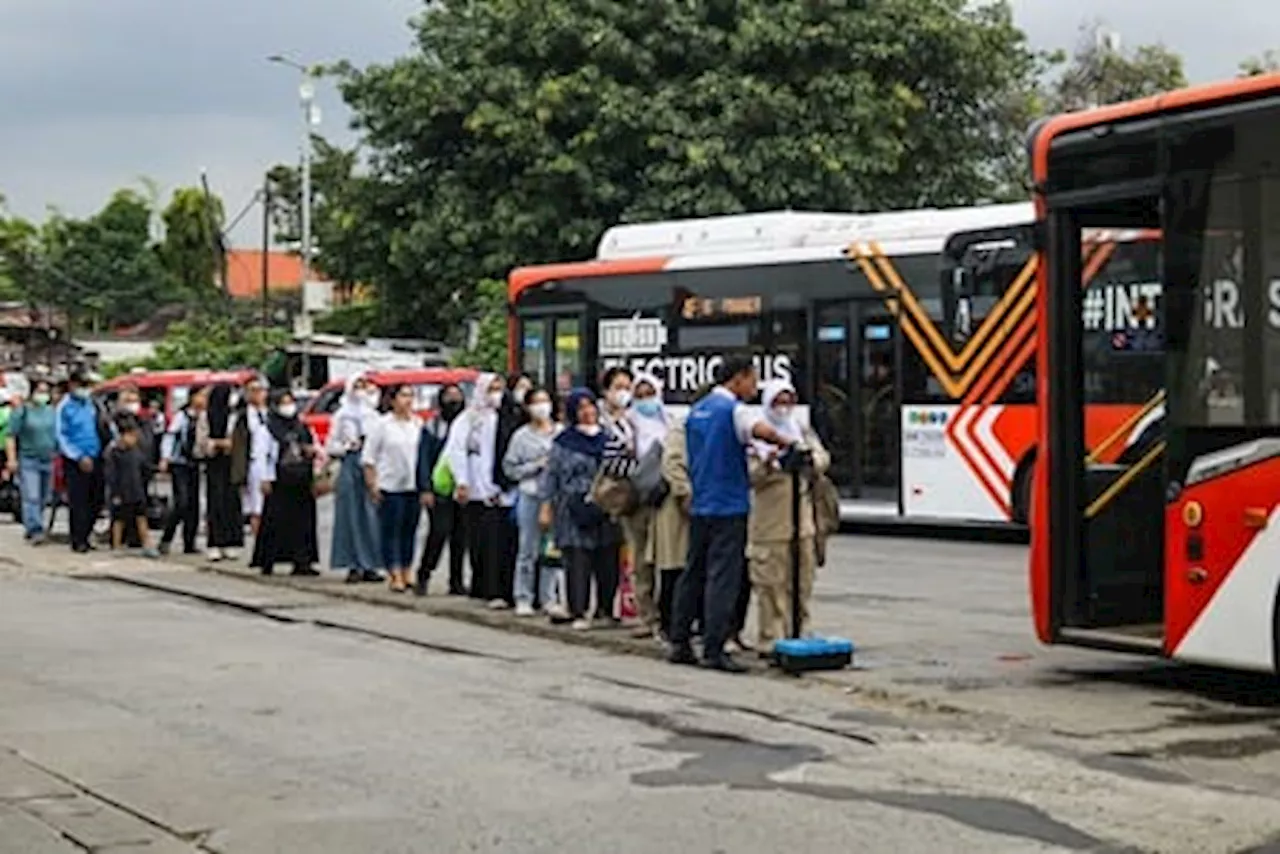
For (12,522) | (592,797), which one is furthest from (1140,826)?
(12,522)

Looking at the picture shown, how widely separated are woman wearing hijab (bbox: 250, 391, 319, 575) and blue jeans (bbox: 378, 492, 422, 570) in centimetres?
147

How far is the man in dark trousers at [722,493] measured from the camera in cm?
1190

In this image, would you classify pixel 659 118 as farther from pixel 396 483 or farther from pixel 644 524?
pixel 644 524

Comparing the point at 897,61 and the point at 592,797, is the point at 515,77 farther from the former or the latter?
the point at 592,797

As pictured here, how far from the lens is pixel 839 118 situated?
116 ft

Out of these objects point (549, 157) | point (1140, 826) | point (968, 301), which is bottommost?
point (1140, 826)

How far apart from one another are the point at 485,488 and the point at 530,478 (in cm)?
87

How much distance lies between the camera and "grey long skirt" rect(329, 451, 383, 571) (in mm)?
17156

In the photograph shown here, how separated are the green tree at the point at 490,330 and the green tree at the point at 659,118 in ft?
2.35

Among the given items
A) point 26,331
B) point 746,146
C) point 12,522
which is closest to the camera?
point 12,522

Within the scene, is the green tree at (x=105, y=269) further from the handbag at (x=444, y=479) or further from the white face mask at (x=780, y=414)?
the white face mask at (x=780, y=414)

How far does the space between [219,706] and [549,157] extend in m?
26.2

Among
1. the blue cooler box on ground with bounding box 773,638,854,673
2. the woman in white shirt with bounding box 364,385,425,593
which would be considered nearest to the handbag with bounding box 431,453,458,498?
the woman in white shirt with bounding box 364,385,425,593

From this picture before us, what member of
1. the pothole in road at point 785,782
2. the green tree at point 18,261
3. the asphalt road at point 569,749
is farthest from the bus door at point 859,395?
the green tree at point 18,261
